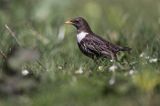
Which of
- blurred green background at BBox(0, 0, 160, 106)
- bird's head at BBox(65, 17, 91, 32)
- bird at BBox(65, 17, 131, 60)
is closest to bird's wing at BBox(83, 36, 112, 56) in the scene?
bird at BBox(65, 17, 131, 60)

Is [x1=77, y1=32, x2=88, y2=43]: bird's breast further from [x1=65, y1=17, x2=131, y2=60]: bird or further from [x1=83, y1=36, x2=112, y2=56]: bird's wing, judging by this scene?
[x1=83, y1=36, x2=112, y2=56]: bird's wing

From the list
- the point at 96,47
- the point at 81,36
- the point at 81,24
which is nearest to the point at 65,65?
the point at 96,47

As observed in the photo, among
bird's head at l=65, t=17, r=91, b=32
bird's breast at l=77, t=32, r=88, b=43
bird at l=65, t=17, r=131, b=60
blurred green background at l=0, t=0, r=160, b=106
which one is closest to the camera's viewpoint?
blurred green background at l=0, t=0, r=160, b=106

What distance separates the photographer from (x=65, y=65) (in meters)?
9.09

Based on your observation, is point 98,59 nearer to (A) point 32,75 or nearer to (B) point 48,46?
(B) point 48,46

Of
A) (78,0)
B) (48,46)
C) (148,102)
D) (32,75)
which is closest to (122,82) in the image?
(148,102)

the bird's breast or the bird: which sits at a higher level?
the bird's breast


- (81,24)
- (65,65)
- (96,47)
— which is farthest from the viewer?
(81,24)

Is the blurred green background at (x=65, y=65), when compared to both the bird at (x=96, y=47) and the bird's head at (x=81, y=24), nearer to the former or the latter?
the bird at (x=96, y=47)

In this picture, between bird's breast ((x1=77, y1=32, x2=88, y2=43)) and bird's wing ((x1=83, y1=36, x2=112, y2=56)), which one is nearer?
bird's wing ((x1=83, y1=36, x2=112, y2=56))

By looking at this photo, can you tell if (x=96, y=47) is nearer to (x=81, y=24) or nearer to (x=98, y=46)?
(x=98, y=46)

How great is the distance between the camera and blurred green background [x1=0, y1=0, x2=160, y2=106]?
7.34 meters

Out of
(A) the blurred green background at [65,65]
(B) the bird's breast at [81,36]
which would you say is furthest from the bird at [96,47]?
(A) the blurred green background at [65,65]

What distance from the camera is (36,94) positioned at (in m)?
7.54
